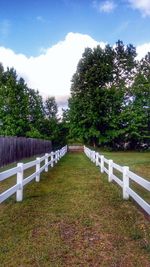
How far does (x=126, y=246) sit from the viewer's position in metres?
5.39

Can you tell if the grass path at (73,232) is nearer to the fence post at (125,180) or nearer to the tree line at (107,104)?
the fence post at (125,180)

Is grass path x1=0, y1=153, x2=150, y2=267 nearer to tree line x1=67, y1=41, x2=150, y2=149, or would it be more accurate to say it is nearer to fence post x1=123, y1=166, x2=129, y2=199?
fence post x1=123, y1=166, x2=129, y2=199

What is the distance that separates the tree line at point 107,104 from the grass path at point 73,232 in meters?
41.1

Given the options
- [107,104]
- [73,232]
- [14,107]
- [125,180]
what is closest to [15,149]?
[125,180]

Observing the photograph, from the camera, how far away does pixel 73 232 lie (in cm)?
617

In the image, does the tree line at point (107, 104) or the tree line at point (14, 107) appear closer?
the tree line at point (14, 107)

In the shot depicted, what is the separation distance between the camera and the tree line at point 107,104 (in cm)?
5097

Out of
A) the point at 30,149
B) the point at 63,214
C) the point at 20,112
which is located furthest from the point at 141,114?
the point at 63,214

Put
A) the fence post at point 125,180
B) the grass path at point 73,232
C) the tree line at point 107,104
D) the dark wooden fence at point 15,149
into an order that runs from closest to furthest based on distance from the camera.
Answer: the grass path at point 73,232, the fence post at point 125,180, the dark wooden fence at point 15,149, the tree line at point 107,104

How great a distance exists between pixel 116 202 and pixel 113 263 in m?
4.55

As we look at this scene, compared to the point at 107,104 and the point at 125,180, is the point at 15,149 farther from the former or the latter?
the point at 107,104

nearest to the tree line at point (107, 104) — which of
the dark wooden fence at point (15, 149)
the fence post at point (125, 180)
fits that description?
the dark wooden fence at point (15, 149)

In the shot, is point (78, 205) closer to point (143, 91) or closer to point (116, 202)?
point (116, 202)

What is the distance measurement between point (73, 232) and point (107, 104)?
4548 centimetres
